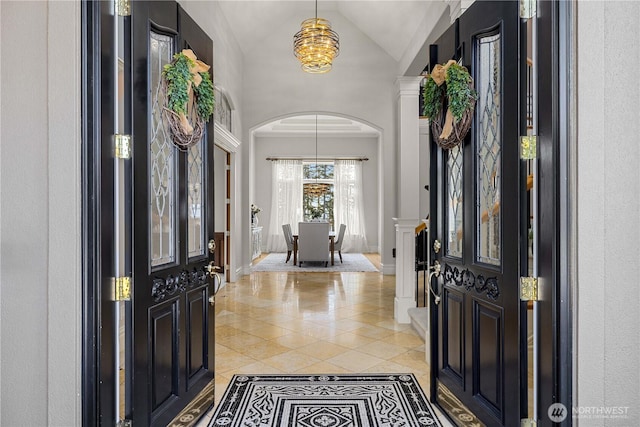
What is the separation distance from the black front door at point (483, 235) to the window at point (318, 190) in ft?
30.4

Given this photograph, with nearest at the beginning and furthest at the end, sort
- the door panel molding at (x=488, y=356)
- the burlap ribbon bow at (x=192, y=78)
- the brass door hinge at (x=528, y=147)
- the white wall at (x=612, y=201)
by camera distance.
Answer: the white wall at (x=612, y=201)
the brass door hinge at (x=528, y=147)
the door panel molding at (x=488, y=356)
the burlap ribbon bow at (x=192, y=78)

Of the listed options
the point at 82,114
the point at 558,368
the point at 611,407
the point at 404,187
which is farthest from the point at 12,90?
the point at 404,187

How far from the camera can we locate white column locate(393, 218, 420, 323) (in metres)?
4.47

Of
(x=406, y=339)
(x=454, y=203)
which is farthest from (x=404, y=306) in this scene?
(x=454, y=203)

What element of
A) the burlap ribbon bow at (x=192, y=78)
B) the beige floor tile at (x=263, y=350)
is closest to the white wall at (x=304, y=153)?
the beige floor tile at (x=263, y=350)

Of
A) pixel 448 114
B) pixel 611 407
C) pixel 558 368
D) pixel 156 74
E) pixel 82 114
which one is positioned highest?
pixel 156 74

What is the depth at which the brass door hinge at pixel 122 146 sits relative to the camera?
5.63ft

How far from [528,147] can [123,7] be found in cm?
186

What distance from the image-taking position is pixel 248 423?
2338 mm

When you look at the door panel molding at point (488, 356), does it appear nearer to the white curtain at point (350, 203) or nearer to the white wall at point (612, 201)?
the white wall at point (612, 201)

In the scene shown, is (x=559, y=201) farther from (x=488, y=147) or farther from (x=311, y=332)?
(x=311, y=332)

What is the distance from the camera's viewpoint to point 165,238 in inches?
80.4

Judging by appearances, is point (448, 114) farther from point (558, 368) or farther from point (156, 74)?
point (156, 74)

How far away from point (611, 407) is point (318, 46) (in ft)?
15.4
